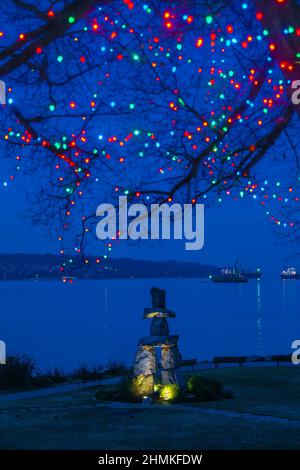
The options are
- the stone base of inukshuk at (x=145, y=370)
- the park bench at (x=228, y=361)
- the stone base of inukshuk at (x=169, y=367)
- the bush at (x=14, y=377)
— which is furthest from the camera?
the park bench at (x=228, y=361)

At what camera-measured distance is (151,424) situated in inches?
503

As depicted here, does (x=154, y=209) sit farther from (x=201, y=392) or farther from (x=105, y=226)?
(x=201, y=392)

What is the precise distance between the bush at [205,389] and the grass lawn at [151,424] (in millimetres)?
332

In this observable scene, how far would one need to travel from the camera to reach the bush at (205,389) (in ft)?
50.8

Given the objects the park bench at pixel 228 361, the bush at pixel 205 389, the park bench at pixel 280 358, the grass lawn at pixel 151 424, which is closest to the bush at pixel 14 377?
the grass lawn at pixel 151 424

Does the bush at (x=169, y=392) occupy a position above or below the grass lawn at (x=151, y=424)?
above

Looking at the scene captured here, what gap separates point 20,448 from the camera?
35.0ft

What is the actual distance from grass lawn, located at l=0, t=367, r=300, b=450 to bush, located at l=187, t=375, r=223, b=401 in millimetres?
332

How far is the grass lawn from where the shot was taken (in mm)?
10969

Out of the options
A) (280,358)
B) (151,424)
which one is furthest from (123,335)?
(151,424)

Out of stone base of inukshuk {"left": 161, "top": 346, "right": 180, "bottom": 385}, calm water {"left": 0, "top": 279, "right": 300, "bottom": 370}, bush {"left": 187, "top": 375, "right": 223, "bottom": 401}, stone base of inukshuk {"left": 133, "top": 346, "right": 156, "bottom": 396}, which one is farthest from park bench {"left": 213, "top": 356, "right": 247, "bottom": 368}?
calm water {"left": 0, "top": 279, "right": 300, "bottom": 370}

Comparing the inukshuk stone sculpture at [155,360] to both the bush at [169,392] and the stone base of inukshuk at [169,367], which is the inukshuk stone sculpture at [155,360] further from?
the bush at [169,392]
